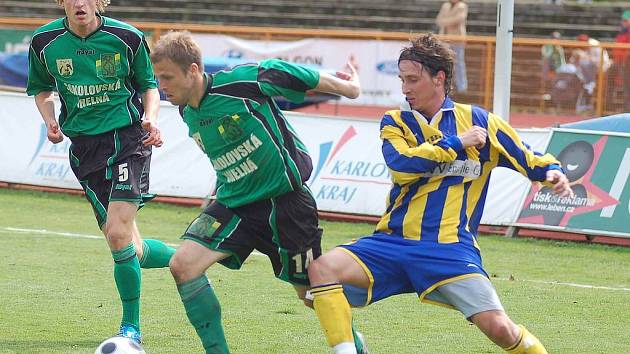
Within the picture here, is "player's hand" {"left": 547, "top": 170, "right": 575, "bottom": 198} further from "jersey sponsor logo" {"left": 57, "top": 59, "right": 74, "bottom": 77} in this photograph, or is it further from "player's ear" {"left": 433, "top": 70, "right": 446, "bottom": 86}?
"jersey sponsor logo" {"left": 57, "top": 59, "right": 74, "bottom": 77}

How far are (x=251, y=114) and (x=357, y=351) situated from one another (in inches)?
51.5

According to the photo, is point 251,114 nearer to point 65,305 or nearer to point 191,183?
point 65,305

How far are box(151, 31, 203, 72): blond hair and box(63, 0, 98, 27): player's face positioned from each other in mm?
1262

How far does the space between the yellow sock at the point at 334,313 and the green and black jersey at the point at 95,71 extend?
2021 mm

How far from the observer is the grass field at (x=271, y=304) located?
7.25 meters

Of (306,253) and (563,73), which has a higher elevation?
(306,253)

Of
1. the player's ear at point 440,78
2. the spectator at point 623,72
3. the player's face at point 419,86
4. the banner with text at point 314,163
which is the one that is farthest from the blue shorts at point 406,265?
the spectator at point 623,72

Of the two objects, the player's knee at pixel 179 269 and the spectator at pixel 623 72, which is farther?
the spectator at pixel 623 72

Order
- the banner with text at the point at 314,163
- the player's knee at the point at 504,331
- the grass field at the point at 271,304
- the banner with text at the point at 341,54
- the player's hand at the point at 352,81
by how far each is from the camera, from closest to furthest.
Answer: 1. the player's knee at the point at 504,331
2. the player's hand at the point at 352,81
3. the grass field at the point at 271,304
4. the banner with text at the point at 314,163
5. the banner with text at the point at 341,54

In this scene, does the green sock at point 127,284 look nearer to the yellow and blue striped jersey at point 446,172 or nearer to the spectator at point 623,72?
the yellow and blue striped jersey at point 446,172

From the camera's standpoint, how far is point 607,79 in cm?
1930

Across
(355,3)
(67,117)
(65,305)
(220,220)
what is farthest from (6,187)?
(355,3)

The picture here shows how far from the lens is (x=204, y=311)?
6.16m

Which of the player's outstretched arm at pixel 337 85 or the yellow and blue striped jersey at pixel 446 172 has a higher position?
the player's outstretched arm at pixel 337 85
